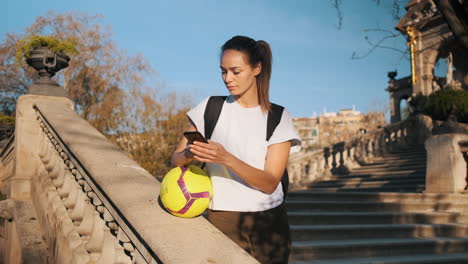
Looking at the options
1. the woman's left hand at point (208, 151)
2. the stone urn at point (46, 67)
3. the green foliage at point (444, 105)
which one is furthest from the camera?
the green foliage at point (444, 105)

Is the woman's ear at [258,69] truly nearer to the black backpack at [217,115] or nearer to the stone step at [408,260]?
the black backpack at [217,115]

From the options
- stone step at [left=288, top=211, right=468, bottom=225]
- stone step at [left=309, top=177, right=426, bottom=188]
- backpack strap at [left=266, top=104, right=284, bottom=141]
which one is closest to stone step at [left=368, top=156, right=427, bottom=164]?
stone step at [left=309, top=177, right=426, bottom=188]

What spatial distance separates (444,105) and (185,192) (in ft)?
66.2

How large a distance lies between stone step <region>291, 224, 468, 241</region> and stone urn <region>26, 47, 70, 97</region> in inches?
158

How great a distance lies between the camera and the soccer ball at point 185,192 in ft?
6.64

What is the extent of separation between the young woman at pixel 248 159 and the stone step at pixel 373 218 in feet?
14.8

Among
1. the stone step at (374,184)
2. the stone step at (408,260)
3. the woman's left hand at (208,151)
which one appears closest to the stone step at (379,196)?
the stone step at (408,260)

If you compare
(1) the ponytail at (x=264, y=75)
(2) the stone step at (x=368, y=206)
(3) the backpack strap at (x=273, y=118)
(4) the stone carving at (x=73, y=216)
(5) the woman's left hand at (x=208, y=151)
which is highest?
(1) the ponytail at (x=264, y=75)

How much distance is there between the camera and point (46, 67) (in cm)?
600

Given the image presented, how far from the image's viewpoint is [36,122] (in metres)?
5.52

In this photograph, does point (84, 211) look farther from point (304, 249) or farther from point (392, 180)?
point (392, 180)

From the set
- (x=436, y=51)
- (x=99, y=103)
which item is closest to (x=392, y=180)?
(x=99, y=103)

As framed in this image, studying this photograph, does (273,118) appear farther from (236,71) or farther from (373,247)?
(373,247)

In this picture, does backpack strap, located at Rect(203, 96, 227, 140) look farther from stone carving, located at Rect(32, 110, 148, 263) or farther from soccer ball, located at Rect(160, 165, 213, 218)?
stone carving, located at Rect(32, 110, 148, 263)
